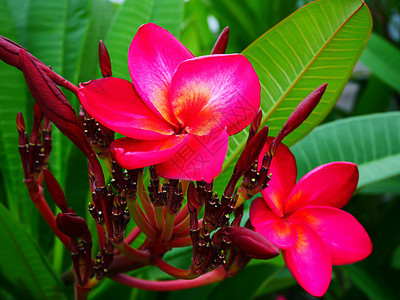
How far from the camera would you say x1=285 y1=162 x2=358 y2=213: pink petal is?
375mm

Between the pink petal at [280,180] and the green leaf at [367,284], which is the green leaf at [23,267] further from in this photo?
the green leaf at [367,284]

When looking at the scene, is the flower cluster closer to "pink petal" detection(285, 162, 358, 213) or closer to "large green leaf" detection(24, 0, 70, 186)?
"pink petal" detection(285, 162, 358, 213)

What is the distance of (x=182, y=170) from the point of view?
0.89 ft

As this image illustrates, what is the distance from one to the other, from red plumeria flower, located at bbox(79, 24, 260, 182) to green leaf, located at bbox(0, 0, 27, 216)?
321mm

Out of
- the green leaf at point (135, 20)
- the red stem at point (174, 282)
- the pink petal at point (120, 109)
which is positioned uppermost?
the pink petal at point (120, 109)

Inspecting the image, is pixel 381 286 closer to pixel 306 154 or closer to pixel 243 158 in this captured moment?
pixel 306 154

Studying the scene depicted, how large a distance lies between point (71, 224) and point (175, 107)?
11 centimetres

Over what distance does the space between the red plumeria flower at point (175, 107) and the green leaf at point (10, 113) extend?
32 cm

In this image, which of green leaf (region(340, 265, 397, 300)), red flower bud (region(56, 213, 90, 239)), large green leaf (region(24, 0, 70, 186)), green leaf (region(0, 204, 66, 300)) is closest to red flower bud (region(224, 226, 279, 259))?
red flower bud (region(56, 213, 90, 239))

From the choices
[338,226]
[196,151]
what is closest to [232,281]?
[338,226]

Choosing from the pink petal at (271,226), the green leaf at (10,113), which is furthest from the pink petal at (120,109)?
the green leaf at (10,113)

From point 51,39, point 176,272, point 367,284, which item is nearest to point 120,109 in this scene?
point 176,272

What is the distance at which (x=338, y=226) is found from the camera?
365 millimetres

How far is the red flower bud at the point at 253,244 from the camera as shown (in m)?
0.29
